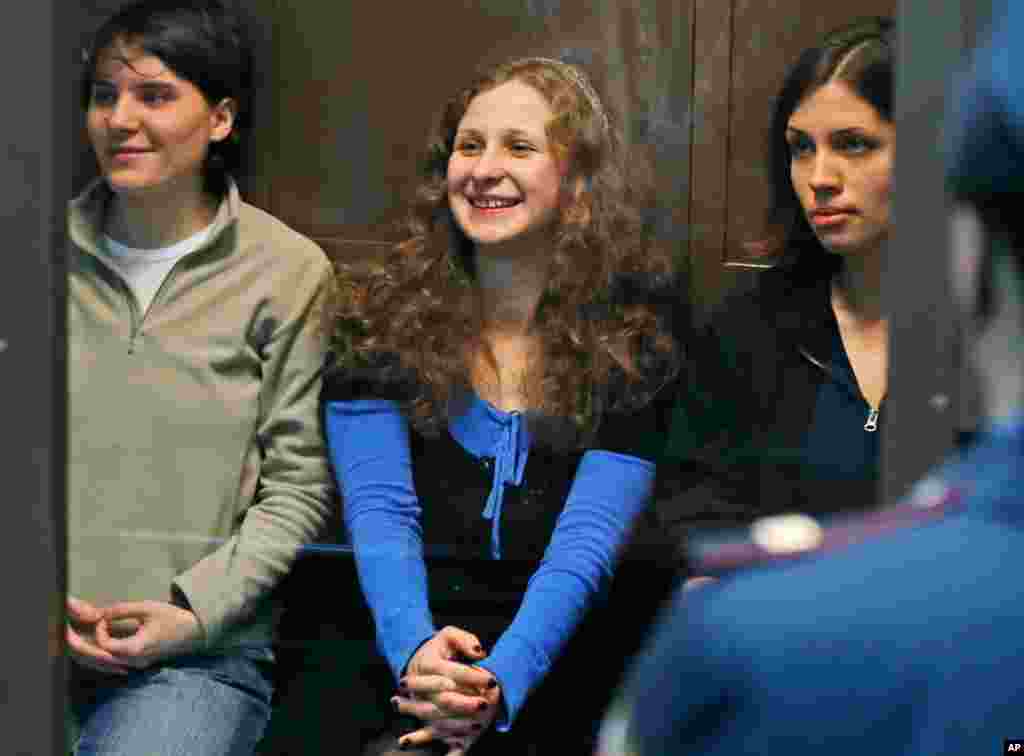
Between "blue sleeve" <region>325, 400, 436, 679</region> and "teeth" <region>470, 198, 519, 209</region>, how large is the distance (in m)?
0.40

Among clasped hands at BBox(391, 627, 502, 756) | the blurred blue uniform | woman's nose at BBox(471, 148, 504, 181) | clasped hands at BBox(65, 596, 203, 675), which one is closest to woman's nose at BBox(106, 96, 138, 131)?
woman's nose at BBox(471, 148, 504, 181)

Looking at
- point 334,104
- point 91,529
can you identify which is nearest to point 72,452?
point 91,529

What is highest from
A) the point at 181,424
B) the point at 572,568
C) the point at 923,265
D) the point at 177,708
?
the point at 923,265

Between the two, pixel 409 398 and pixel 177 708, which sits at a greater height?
pixel 409 398

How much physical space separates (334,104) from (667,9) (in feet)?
2.07

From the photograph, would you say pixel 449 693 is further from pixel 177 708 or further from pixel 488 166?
pixel 488 166

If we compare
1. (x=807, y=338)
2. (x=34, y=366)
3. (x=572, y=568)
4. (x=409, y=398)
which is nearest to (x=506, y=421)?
(x=409, y=398)

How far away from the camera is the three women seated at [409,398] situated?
3.05 m

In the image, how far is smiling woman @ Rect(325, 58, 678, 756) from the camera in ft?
9.97

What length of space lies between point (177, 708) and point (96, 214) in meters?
0.90

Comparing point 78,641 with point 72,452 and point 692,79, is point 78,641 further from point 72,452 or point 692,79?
point 692,79

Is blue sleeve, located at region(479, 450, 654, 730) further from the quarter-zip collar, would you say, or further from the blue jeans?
the quarter-zip collar

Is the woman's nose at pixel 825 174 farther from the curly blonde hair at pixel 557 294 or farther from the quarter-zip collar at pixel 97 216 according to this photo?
the quarter-zip collar at pixel 97 216

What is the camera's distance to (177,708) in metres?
3.12
